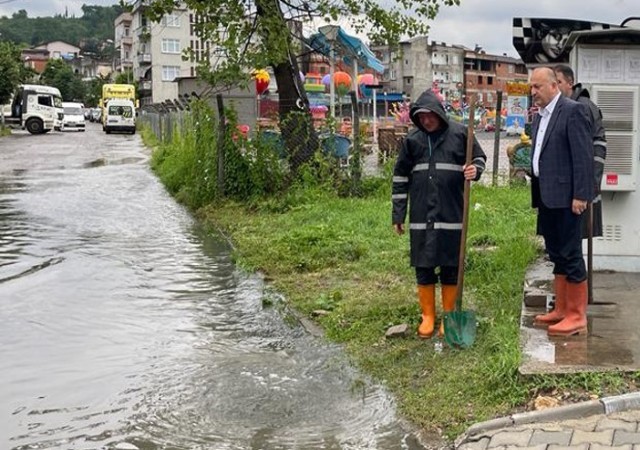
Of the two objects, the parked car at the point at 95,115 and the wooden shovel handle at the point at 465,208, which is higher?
the parked car at the point at 95,115

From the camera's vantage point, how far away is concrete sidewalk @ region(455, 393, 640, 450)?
409 cm

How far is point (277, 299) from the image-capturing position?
789cm

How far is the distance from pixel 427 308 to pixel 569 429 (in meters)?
2.04

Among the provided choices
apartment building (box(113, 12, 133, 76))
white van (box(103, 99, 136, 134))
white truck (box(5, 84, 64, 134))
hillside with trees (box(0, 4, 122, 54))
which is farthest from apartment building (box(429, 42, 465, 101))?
hillside with trees (box(0, 4, 122, 54))

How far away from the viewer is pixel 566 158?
5.46 m

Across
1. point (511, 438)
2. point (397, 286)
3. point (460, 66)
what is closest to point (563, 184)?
point (511, 438)

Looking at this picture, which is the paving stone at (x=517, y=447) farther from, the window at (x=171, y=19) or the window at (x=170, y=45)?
the window at (x=170, y=45)

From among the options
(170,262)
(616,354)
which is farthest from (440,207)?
(170,262)

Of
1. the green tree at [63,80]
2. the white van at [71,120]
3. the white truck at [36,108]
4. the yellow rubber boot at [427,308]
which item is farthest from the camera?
the green tree at [63,80]

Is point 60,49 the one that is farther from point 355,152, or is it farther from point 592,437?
point 592,437

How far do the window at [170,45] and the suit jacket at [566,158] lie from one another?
3532 inches

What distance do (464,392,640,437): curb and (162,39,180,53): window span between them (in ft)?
299

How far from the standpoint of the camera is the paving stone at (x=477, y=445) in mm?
4181

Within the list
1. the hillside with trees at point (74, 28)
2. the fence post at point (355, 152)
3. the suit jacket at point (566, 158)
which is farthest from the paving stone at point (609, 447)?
the hillside with trees at point (74, 28)
